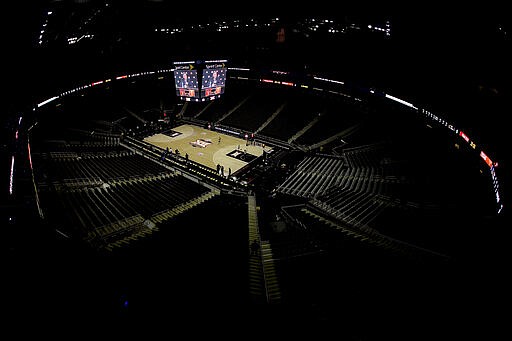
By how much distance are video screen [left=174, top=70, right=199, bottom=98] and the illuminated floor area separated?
4.86 meters

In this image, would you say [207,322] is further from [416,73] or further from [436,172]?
[416,73]

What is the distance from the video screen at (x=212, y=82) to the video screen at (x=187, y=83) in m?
0.79

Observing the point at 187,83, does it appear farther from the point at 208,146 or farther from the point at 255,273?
the point at 255,273

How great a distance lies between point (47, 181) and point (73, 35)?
17.1 metres

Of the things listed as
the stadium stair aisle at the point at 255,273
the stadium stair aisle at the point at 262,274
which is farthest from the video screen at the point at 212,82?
the stadium stair aisle at the point at 262,274

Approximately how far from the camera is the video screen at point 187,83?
1133 inches

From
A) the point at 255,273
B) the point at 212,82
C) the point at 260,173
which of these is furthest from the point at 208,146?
the point at 255,273

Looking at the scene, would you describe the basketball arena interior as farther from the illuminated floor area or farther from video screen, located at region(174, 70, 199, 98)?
video screen, located at region(174, 70, 199, 98)

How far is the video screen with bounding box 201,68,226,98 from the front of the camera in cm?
2920

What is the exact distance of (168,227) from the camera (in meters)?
14.9

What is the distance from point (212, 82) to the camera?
29844 mm

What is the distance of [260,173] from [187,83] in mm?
12556

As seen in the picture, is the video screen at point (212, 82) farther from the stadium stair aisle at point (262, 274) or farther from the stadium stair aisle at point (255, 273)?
the stadium stair aisle at point (262, 274)

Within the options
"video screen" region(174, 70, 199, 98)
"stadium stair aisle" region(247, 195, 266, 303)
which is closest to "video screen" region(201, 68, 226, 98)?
"video screen" region(174, 70, 199, 98)
